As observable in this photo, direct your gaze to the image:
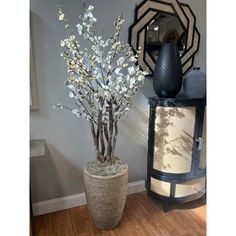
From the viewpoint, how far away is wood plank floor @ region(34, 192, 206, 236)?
1.54 metres

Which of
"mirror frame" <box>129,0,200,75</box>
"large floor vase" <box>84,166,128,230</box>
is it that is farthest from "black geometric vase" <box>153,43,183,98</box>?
"large floor vase" <box>84,166,128,230</box>

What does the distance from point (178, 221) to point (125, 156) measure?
2.35 feet

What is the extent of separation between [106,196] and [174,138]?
702 mm

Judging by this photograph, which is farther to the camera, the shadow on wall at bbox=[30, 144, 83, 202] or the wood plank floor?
the shadow on wall at bbox=[30, 144, 83, 202]

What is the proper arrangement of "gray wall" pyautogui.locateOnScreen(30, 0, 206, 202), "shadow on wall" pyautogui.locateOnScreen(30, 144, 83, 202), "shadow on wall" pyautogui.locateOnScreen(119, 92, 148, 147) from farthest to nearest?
1. "shadow on wall" pyautogui.locateOnScreen(119, 92, 148, 147)
2. "shadow on wall" pyautogui.locateOnScreen(30, 144, 83, 202)
3. "gray wall" pyautogui.locateOnScreen(30, 0, 206, 202)

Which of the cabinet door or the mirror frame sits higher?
the mirror frame

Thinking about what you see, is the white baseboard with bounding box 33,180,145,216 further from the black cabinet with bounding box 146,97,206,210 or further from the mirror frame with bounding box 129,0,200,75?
the mirror frame with bounding box 129,0,200,75

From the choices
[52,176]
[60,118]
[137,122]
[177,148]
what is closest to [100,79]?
[60,118]

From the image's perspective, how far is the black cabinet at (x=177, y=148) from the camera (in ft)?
5.16

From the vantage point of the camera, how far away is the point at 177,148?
1.63 m

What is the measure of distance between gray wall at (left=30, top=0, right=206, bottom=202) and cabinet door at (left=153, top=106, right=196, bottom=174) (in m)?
0.33

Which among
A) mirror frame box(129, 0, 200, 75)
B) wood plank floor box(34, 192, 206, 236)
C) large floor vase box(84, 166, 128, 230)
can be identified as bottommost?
wood plank floor box(34, 192, 206, 236)

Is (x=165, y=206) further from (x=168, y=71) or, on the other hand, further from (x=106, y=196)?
(x=168, y=71)

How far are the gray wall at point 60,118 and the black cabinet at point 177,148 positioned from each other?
0.28m
